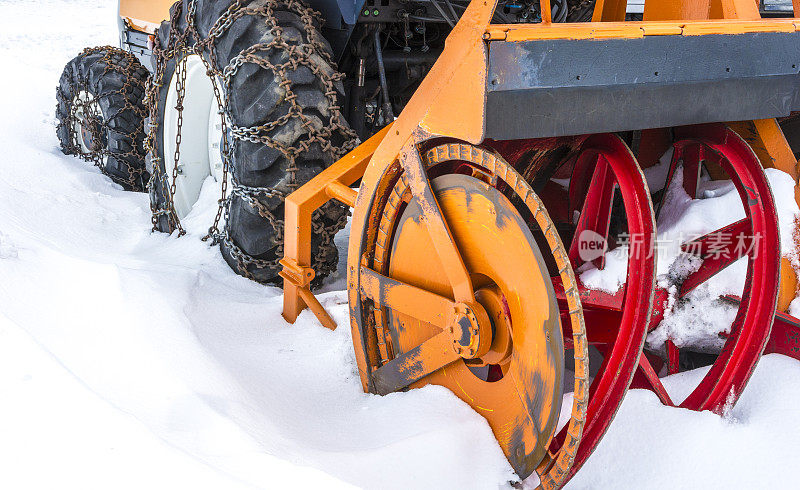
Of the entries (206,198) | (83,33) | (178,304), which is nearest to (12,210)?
(206,198)

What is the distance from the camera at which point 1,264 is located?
97.2 inches

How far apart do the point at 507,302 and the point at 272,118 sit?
130cm

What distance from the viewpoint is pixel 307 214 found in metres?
2.53

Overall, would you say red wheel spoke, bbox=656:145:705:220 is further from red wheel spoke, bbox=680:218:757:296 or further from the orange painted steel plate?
the orange painted steel plate

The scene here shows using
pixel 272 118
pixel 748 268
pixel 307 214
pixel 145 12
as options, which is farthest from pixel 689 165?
pixel 145 12

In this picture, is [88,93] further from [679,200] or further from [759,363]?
[759,363]

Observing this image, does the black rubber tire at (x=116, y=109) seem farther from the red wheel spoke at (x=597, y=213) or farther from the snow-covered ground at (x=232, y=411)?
the red wheel spoke at (x=597, y=213)

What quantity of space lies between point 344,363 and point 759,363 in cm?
127

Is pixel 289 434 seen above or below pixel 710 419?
below

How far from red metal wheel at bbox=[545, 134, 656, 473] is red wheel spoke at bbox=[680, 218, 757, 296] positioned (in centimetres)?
23

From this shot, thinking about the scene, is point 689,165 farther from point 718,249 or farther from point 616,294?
point 616,294

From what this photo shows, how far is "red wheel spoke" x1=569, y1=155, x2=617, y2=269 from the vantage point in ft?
7.07

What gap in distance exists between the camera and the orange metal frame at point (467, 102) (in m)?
1.68

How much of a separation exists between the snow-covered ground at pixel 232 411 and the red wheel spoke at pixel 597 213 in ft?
1.53
